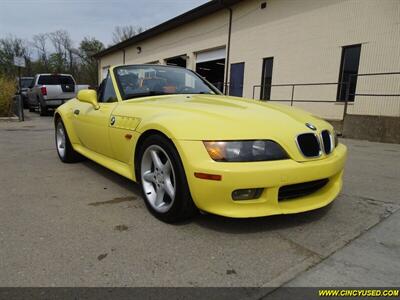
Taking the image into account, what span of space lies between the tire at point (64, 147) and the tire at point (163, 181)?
2.41 metres

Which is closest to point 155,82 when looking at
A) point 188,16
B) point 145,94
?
point 145,94

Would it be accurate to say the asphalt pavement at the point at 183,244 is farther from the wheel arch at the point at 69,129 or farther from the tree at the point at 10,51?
the tree at the point at 10,51

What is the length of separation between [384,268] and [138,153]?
220 cm

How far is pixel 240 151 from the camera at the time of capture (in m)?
2.50

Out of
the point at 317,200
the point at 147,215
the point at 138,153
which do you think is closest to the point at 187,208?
the point at 147,215

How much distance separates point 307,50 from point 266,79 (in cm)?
271

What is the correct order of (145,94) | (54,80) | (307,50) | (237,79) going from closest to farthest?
(145,94), (307,50), (54,80), (237,79)

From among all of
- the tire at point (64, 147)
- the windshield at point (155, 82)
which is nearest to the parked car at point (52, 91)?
the tire at point (64, 147)

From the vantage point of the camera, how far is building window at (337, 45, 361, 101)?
1120cm

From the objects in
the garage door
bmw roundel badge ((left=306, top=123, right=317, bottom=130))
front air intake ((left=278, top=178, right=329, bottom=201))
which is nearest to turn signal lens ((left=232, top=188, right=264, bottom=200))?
front air intake ((left=278, top=178, right=329, bottom=201))

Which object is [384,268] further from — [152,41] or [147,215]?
[152,41]

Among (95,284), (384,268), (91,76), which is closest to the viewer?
(95,284)

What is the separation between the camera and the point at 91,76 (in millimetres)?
48500

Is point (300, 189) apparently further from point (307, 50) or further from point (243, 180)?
point (307, 50)
